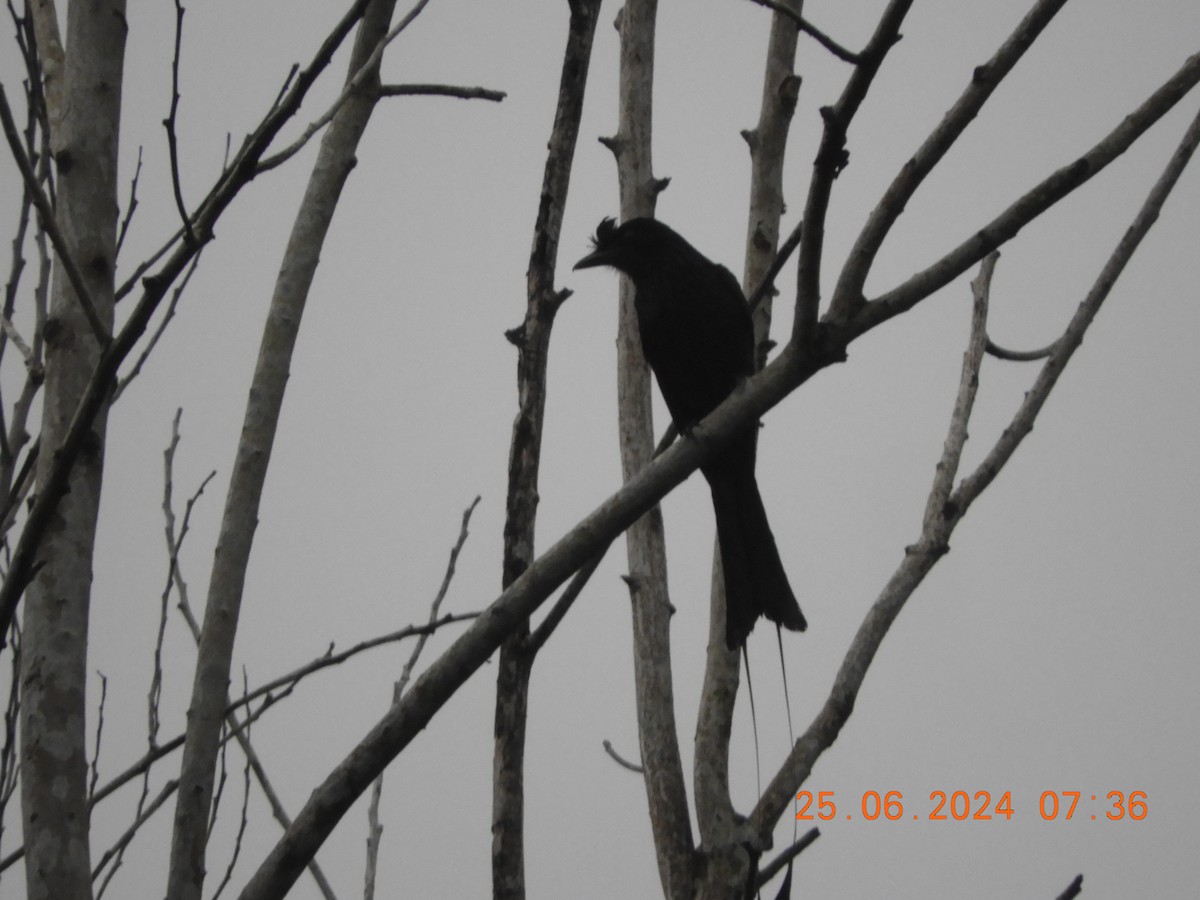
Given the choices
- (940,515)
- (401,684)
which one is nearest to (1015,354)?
(940,515)

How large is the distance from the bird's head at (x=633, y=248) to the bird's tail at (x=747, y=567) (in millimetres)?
793

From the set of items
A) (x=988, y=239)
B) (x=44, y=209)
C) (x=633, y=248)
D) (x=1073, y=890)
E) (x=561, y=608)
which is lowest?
(x=1073, y=890)

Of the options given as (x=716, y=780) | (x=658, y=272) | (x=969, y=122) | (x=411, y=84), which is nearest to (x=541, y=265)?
(x=411, y=84)

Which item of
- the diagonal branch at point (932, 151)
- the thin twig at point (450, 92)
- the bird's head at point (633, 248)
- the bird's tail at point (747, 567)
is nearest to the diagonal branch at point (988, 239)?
the diagonal branch at point (932, 151)

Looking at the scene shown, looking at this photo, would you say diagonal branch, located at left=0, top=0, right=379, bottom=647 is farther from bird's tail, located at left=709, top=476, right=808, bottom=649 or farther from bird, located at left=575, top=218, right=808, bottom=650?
bird, located at left=575, top=218, right=808, bottom=650

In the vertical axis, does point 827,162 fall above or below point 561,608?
above

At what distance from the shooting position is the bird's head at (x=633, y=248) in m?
3.30

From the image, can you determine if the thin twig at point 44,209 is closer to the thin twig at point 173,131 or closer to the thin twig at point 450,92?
the thin twig at point 173,131

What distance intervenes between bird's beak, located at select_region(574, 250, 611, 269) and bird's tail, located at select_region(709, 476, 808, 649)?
89 centimetres

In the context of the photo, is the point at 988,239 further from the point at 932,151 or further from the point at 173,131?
the point at 173,131

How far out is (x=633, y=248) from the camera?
3371mm

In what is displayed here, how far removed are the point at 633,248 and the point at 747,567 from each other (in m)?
1.20

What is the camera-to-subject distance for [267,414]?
1.77 meters

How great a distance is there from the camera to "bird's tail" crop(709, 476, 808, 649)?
97.2 inches
